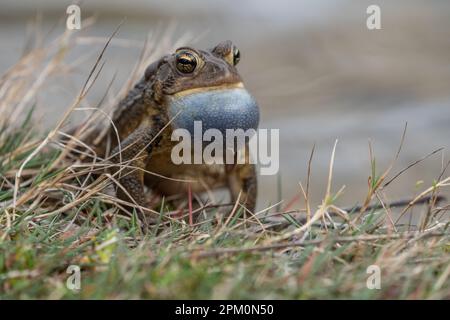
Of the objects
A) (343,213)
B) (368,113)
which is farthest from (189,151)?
(368,113)

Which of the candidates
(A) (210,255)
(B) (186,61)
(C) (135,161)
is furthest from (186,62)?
(A) (210,255)

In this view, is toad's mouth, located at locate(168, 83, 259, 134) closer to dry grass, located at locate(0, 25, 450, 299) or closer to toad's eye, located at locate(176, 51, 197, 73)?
toad's eye, located at locate(176, 51, 197, 73)

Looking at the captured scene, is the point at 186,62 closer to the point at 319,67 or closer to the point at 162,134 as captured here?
the point at 162,134

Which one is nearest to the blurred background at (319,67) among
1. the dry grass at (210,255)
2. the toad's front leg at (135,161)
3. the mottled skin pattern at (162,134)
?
the mottled skin pattern at (162,134)

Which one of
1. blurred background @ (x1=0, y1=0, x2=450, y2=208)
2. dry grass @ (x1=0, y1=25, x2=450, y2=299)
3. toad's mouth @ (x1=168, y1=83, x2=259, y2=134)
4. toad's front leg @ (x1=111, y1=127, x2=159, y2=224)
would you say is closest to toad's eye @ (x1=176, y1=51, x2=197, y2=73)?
toad's mouth @ (x1=168, y1=83, x2=259, y2=134)

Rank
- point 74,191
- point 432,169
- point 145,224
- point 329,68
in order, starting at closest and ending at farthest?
1. point 145,224
2. point 74,191
3. point 432,169
4. point 329,68

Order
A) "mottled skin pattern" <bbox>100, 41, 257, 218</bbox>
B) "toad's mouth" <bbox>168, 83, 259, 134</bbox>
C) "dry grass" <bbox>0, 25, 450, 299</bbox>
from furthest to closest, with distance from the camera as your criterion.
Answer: "mottled skin pattern" <bbox>100, 41, 257, 218</bbox>, "toad's mouth" <bbox>168, 83, 259, 134</bbox>, "dry grass" <bbox>0, 25, 450, 299</bbox>
